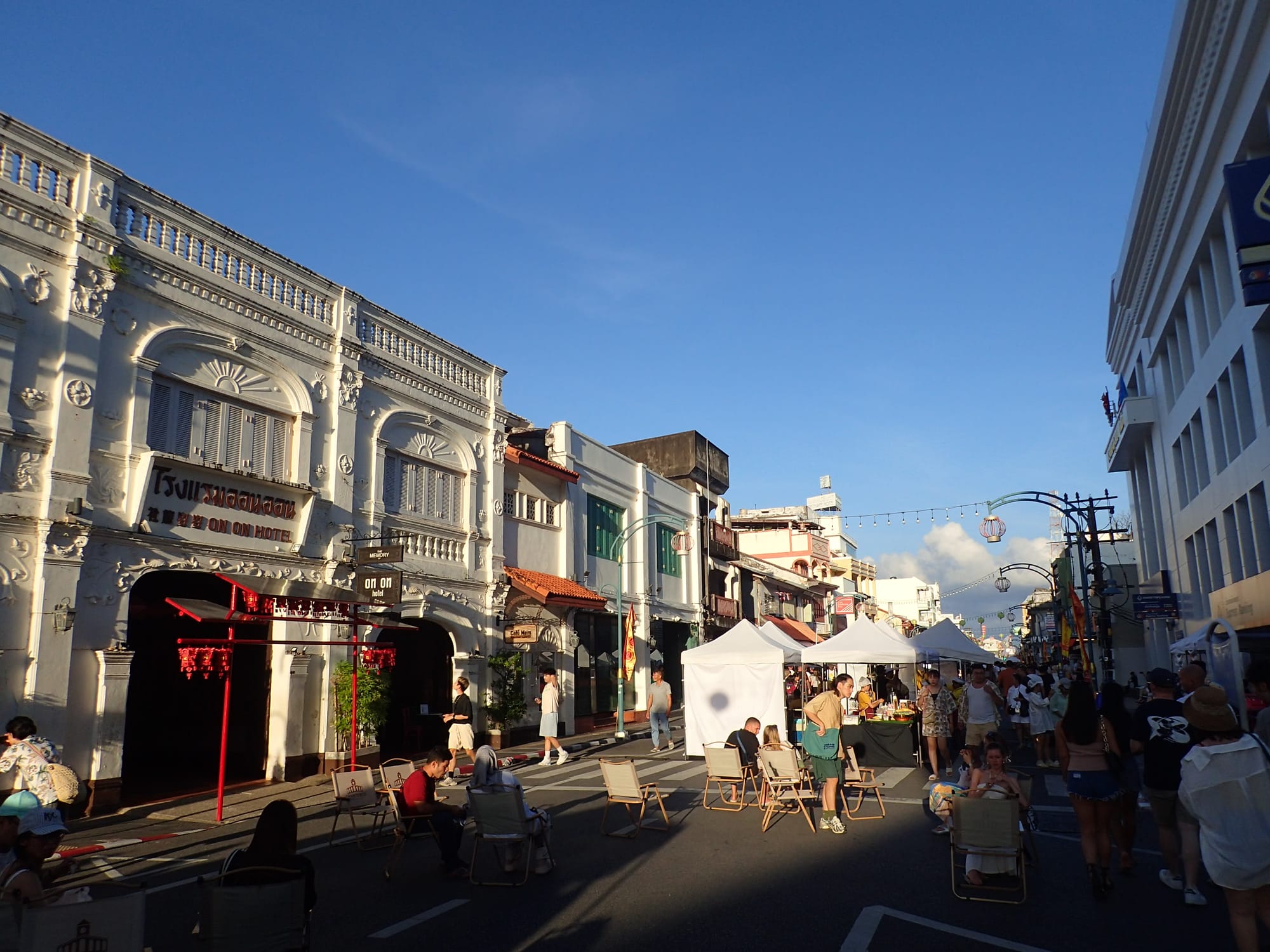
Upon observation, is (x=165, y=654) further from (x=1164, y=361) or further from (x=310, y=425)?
(x=1164, y=361)

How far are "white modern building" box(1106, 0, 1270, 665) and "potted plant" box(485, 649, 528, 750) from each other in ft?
48.9

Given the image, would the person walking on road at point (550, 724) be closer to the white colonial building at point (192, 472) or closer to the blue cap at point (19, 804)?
the white colonial building at point (192, 472)

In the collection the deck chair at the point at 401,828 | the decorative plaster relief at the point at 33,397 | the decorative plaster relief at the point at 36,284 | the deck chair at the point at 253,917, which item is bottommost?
the deck chair at the point at 401,828

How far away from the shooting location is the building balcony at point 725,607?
36.6 meters

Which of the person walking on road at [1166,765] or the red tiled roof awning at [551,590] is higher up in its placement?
the red tiled roof awning at [551,590]

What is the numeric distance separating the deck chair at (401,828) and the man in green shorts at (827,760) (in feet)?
14.5

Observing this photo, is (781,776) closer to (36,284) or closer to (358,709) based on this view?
(358,709)

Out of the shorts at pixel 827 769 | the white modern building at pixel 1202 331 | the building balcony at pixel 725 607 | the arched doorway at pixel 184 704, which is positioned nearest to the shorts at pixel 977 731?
the shorts at pixel 827 769

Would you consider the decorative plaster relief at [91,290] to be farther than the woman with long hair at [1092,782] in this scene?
Yes

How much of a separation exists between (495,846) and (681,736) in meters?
16.0

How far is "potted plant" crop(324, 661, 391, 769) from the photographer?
16.1m

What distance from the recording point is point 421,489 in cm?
1955

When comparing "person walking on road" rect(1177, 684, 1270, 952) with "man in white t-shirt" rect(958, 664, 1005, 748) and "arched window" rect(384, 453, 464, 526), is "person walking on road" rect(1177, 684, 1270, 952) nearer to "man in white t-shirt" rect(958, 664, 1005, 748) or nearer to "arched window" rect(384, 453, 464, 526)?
"man in white t-shirt" rect(958, 664, 1005, 748)

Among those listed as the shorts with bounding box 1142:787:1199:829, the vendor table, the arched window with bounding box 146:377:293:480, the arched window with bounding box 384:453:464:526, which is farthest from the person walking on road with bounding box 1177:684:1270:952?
the arched window with bounding box 384:453:464:526
